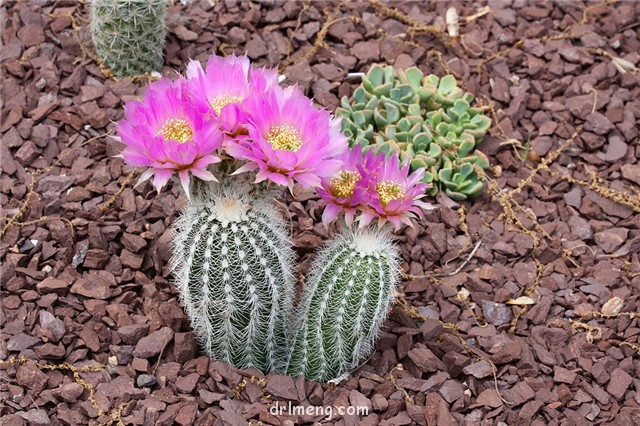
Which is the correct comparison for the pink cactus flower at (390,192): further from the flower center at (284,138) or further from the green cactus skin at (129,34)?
the green cactus skin at (129,34)

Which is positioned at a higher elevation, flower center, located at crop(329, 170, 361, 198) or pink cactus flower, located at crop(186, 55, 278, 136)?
pink cactus flower, located at crop(186, 55, 278, 136)

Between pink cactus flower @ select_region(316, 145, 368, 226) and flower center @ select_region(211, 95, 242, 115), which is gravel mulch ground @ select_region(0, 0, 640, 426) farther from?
flower center @ select_region(211, 95, 242, 115)

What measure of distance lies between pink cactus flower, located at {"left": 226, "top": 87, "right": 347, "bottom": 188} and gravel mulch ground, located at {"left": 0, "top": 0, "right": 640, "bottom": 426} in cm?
87

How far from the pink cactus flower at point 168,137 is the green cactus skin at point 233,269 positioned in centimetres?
20

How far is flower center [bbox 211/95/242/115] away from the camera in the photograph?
9.39 feet

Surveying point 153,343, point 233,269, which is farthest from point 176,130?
point 153,343

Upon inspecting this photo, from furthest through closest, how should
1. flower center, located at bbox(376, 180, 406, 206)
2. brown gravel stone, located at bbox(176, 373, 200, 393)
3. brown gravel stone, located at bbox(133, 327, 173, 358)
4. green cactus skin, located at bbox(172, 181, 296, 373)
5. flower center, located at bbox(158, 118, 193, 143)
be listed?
brown gravel stone, located at bbox(133, 327, 173, 358) → brown gravel stone, located at bbox(176, 373, 200, 393) → flower center, located at bbox(376, 180, 406, 206) → green cactus skin, located at bbox(172, 181, 296, 373) → flower center, located at bbox(158, 118, 193, 143)

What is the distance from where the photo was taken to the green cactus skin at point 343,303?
10.1ft

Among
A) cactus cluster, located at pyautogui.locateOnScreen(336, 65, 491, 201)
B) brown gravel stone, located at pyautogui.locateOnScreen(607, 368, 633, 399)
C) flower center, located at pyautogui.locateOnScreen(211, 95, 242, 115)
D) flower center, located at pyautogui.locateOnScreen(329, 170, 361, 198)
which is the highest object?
flower center, located at pyautogui.locateOnScreen(211, 95, 242, 115)

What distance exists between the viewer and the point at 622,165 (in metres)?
4.40

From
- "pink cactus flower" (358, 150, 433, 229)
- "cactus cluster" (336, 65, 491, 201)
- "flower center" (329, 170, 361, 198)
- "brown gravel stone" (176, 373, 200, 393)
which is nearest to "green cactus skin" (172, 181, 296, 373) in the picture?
"brown gravel stone" (176, 373, 200, 393)

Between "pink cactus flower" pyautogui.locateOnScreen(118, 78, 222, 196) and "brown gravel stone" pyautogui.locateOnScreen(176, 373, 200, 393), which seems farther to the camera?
"brown gravel stone" pyautogui.locateOnScreen(176, 373, 200, 393)

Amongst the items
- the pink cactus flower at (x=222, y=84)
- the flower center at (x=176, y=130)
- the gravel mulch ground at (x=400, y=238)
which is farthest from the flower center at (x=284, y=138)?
the gravel mulch ground at (x=400, y=238)

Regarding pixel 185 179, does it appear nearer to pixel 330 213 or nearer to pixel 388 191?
pixel 330 213
